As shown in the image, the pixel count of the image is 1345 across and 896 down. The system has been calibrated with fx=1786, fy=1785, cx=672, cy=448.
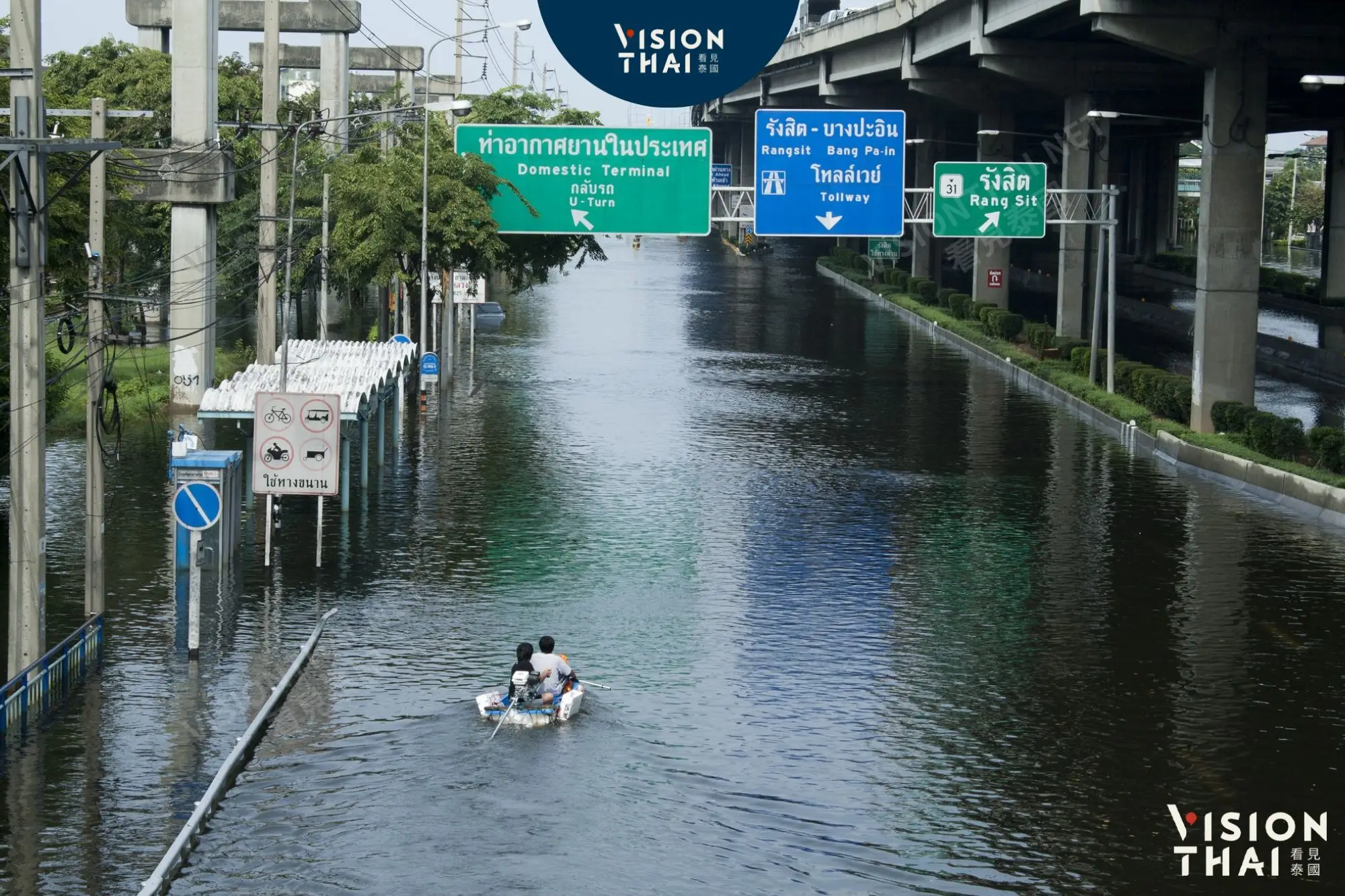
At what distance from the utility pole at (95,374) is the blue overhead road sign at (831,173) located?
22.1 metres

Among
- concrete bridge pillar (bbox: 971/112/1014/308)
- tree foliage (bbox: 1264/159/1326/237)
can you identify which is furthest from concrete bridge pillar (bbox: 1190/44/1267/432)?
tree foliage (bbox: 1264/159/1326/237)

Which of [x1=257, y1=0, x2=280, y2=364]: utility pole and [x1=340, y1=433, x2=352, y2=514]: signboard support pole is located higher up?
[x1=257, y1=0, x2=280, y2=364]: utility pole

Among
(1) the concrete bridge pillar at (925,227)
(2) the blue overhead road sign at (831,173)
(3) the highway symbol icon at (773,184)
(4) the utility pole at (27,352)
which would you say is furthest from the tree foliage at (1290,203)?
(4) the utility pole at (27,352)

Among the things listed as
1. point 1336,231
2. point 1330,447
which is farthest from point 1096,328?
point 1336,231

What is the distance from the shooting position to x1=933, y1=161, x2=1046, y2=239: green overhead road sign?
157 ft

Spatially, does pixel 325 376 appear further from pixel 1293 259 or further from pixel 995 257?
pixel 1293 259

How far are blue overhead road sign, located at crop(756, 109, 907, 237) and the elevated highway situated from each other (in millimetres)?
2856

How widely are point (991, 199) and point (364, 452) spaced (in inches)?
851

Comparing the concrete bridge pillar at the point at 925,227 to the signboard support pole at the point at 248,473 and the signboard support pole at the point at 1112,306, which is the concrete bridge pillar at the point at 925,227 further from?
the signboard support pole at the point at 248,473

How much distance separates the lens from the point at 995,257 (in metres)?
73.6

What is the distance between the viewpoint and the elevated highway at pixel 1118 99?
42.8m

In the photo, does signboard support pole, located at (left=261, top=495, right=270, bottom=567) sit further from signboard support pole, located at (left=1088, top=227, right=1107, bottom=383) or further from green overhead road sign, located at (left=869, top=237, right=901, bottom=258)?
green overhead road sign, located at (left=869, top=237, right=901, bottom=258)

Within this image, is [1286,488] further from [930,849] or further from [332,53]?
[332,53]

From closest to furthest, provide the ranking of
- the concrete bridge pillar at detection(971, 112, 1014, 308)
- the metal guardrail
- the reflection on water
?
1. the metal guardrail
2. the concrete bridge pillar at detection(971, 112, 1014, 308)
3. the reflection on water
